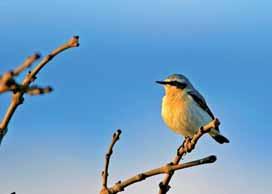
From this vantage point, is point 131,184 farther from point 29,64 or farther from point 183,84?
point 183,84

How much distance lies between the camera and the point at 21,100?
242 centimetres

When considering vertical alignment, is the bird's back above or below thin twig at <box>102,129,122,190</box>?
above

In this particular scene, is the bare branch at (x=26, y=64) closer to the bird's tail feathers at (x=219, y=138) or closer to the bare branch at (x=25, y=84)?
the bare branch at (x=25, y=84)

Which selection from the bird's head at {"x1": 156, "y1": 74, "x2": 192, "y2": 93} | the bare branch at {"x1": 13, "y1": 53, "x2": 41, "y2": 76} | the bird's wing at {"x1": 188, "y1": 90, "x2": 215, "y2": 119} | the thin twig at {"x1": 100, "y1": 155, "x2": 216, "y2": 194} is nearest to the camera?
the bare branch at {"x1": 13, "y1": 53, "x2": 41, "y2": 76}

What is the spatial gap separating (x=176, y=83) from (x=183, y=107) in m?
1.21

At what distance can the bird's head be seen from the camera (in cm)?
1482

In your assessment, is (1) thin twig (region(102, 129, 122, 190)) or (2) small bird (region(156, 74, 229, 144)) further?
(2) small bird (region(156, 74, 229, 144))

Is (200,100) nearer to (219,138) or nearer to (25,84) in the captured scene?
(219,138)

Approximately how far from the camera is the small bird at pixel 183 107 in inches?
539

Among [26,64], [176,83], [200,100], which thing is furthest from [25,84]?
[176,83]

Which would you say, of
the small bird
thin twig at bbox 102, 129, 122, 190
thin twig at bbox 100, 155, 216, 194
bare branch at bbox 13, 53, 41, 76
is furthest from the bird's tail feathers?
bare branch at bbox 13, 53, 41, 76

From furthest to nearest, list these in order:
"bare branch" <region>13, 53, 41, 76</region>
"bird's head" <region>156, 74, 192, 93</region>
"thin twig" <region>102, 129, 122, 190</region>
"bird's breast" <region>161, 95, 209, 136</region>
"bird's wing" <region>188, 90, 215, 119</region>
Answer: "bird's head" <region>156, 74, 192, 93</region> → "bird's wing" <region>188, 90, 215, 119</region> → "bird's breast" <region>161, 95, 209, 136</region> → "thin twig" <region>102, 129, 122, 190</region> → "bare branch" <region>13, 53, 41, 76</region>

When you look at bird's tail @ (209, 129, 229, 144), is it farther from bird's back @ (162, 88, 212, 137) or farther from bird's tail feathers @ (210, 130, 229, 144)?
bird's back @ (162, 88, 212, 137)

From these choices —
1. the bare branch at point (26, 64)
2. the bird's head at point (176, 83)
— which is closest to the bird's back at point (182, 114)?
the bird's head at point (176, 83)
